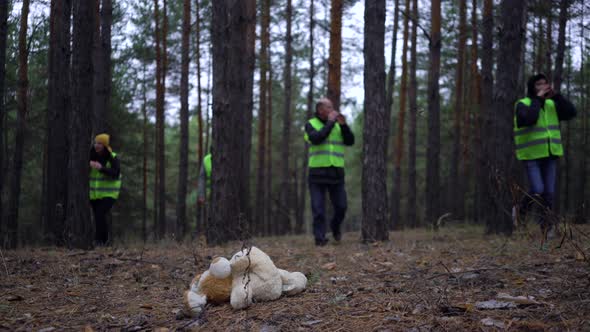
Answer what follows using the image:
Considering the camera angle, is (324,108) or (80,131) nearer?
(80,131)

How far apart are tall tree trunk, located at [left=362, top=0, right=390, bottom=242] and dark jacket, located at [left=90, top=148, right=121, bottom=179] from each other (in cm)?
419

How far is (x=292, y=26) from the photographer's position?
18.4 metres

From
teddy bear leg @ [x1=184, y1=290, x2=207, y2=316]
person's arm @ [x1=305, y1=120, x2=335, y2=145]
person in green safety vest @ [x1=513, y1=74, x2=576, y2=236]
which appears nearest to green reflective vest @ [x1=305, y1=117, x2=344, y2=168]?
person's arm @ [x1=305, y1=120, x2=335, y2=145]

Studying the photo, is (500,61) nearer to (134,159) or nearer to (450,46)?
(450,46)

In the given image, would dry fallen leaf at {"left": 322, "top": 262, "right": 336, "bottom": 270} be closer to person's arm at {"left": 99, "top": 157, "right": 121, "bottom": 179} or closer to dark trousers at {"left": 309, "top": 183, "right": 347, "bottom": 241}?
dark trousers at {"left": 309, "top": 183, "right": 347, "bottom": 241}

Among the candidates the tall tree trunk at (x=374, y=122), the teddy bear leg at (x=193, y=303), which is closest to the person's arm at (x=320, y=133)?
the tall tree trunk at (x=374, y=122)

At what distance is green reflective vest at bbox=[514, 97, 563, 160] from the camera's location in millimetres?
6348

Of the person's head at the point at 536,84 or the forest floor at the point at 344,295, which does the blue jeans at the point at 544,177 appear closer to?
the person's head at the point at 536,84

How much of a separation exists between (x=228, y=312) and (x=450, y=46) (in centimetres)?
1843

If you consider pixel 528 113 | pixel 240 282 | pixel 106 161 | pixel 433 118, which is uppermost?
pixel 433 118

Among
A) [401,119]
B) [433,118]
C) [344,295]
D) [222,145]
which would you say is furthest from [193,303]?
[401,119]

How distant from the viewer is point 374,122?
7.13 metres

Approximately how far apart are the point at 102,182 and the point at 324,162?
386 cm

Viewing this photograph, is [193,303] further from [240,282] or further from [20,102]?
[20,102]
